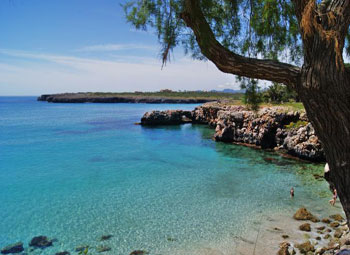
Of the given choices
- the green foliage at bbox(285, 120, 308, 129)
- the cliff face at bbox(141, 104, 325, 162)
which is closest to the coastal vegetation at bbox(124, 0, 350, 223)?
the cliff face at bbox(141, 104, 325, 162)

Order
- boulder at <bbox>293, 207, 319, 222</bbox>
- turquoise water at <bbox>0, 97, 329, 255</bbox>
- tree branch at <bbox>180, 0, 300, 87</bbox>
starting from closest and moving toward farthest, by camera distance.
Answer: tree branch at <bbox>180, 0, 300, 87</bbox>, turquoise water at <bbox>0, 97, 329, 255</bbox>, boulder at <bbox>293, 207, 319, 222</bbox>

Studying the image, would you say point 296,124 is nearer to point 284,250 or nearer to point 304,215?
point 304,215

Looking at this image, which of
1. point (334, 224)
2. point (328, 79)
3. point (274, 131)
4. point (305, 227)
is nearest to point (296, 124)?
point (274, 131)

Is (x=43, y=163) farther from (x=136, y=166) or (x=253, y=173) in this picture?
(x=253, y=173)

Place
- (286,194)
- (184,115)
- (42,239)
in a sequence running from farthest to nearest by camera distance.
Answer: (184,115)
(286,194)
(42,239)

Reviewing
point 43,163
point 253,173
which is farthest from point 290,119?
point 43,163

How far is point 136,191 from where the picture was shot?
18000 millimetres

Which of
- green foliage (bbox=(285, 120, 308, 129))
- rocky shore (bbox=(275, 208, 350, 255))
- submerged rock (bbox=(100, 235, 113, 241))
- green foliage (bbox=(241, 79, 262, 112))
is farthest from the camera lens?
green foliage (bbox=(285, 120, 308, 129))

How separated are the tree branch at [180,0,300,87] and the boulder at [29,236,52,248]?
11.0m

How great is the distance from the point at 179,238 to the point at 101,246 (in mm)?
3248

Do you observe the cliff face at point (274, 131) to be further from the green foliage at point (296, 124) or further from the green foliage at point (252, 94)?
the green foliage at point (252, 94)

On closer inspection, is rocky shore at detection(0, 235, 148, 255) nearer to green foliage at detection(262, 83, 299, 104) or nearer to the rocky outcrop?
green foliage at detection(262, 83, 299, 104)

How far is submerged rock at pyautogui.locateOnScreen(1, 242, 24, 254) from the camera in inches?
440

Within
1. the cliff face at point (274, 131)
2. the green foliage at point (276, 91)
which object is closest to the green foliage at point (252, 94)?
the green foliage at point (276, 91)
